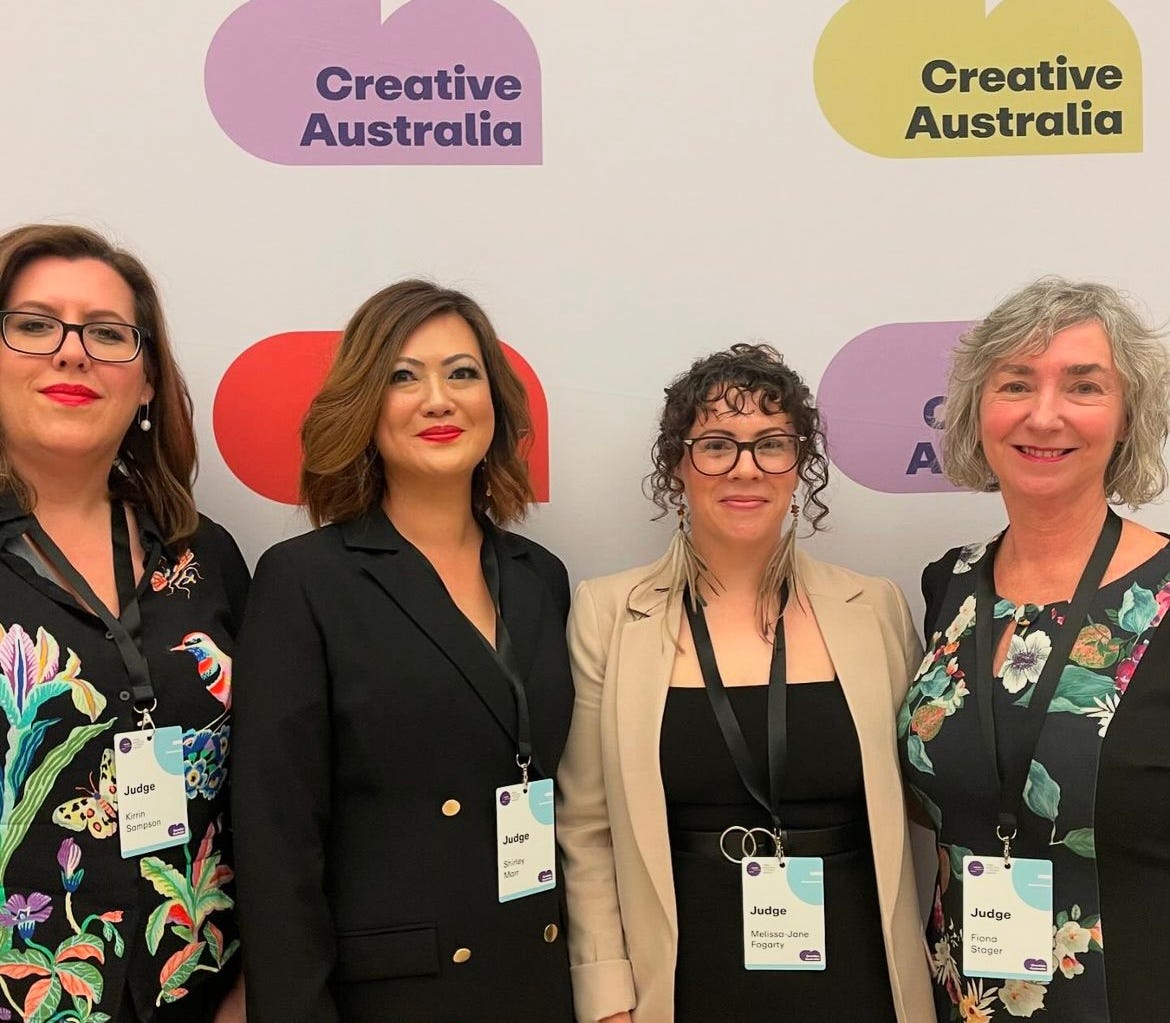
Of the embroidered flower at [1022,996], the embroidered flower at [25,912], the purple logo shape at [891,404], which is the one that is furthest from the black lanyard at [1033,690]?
the embroidered flower at [25,912]

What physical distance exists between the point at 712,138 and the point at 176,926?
2097mm

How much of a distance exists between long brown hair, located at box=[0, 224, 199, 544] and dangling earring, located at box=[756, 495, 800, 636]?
120cm

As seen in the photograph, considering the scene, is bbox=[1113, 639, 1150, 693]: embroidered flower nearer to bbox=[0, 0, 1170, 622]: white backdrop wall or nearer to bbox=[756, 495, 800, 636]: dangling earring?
bbox=[756, 495, 800, 636]: dangling earring

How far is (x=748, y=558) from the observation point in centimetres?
218

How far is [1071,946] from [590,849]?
2.96 ft

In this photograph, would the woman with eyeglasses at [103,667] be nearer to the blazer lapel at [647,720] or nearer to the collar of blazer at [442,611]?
the collar of blazer at [442,611]

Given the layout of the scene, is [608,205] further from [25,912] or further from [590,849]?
[25,912]

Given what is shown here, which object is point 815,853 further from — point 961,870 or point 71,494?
point 71,494

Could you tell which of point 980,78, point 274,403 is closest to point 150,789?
point 274,403

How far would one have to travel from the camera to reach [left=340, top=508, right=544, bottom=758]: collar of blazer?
1890 mm

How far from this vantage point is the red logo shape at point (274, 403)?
253 cm

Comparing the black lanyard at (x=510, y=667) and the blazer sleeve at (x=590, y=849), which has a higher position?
the black lanyard at (x=510, y=667)

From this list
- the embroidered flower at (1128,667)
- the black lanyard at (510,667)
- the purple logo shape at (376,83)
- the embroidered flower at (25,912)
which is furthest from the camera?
the purple logo shape at (376,83)

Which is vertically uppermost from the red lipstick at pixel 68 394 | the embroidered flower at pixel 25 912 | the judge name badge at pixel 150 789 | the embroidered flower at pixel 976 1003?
the red lipstick at pixel 68 394
